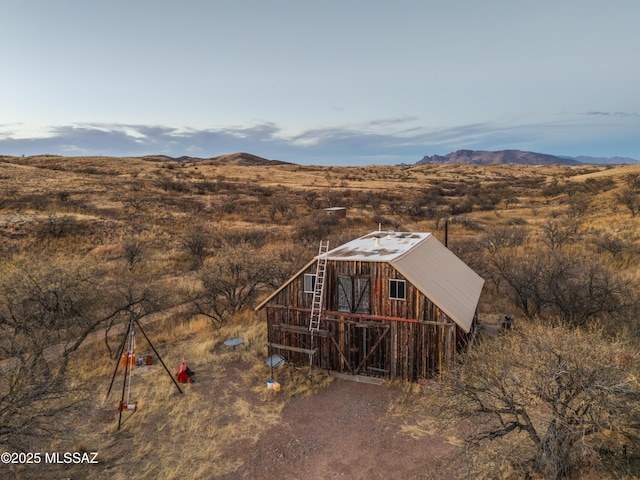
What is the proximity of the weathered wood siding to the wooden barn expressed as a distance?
42mm

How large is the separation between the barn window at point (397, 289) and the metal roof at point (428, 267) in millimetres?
447

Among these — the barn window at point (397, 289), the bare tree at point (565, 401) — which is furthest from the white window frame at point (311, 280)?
the bare tree at point (565, 401)

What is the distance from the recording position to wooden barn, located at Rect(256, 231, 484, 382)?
1752cm

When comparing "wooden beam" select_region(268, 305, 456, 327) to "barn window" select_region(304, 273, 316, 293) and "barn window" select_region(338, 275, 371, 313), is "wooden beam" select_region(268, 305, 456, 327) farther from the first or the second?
"barn window" select_region(304, 273, 316, 293)

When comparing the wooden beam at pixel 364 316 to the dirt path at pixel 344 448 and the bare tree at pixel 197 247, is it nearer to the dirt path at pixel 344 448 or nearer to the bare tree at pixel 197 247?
the dirt path at pixel 344 448

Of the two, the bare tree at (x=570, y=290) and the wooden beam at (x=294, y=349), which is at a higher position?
the bare tree at (x=570, y=290)

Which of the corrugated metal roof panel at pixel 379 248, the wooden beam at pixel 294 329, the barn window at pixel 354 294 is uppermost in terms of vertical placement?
the corrugated metal roof panel at pixel 379 248

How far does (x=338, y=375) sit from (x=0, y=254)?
36.5 metres

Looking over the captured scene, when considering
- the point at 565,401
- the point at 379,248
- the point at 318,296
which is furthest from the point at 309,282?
the point at 565,401

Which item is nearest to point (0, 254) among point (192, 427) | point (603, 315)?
point (192, 427)

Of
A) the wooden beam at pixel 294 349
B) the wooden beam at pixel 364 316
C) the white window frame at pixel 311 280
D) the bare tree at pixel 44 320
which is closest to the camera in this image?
the bare tree at pixel 44 320

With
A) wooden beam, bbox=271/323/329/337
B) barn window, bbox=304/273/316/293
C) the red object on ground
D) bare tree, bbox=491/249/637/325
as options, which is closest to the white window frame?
barn window, bbox=304/273/316/293

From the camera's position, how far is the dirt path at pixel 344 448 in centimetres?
1298

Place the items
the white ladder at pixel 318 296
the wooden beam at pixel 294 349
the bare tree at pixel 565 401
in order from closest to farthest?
the bare tree at pixel 565 401, the white ladder at pixel 318 296, the wooden beam at pixel 294 349
